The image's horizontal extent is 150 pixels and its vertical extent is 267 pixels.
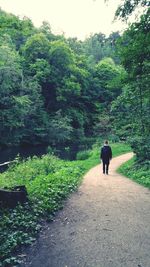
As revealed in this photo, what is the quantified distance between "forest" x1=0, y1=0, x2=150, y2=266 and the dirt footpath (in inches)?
16.7

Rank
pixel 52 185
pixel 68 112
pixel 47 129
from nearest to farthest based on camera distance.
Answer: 1. pixel 52 185
2. pixel 47 129
3. pixel 68 112

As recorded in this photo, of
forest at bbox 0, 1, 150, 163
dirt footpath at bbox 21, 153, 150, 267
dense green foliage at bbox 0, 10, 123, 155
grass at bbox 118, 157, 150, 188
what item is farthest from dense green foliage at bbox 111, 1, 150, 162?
dense green foliage at bbox 0, 10, 123, 155

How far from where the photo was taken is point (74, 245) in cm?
553

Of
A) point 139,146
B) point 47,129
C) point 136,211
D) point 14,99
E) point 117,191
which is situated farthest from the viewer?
point 47,129

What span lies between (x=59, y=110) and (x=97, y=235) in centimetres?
3859

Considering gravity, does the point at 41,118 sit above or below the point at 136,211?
above

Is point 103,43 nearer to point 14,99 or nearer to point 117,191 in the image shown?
point 14,99

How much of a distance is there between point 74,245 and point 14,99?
101ft

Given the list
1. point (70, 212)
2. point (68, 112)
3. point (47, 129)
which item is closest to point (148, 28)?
point (70, 212)

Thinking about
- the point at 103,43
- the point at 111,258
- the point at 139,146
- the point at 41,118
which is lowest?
the point at 111,258

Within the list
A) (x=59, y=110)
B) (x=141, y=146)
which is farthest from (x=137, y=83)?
(x=59, y=110)

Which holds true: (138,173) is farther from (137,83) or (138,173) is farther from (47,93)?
(47,93)

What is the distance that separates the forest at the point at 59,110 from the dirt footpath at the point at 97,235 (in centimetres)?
42

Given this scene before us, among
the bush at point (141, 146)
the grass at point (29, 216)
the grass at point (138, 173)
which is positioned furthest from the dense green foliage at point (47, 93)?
the grass at point (29, 216)
